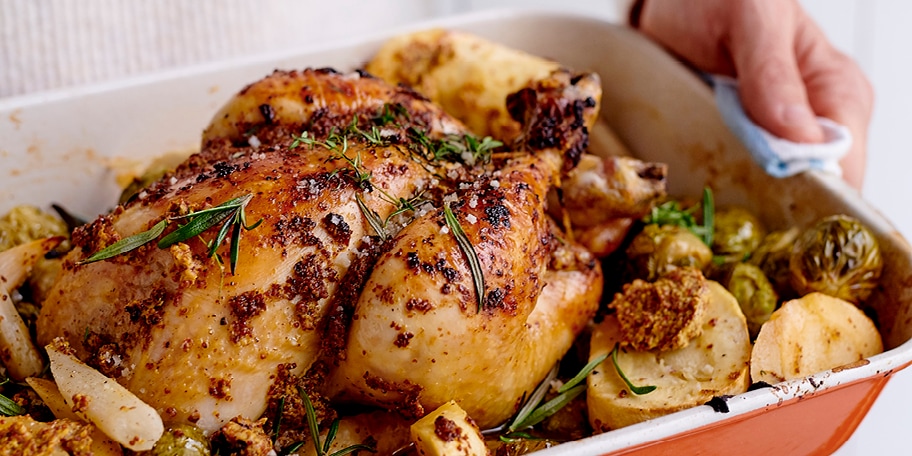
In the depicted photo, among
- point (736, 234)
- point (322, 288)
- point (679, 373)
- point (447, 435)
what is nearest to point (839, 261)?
point (736, 234)

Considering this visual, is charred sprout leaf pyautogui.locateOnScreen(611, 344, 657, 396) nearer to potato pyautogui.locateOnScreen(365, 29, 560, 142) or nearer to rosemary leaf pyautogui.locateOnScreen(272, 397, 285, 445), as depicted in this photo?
rosemary leaf pyautogui.locateOnScreen(272, 397, 285, 445)

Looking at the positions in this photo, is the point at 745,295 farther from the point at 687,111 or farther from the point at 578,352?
the point at 687,111

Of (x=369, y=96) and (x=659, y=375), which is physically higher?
(x=369, y=96)

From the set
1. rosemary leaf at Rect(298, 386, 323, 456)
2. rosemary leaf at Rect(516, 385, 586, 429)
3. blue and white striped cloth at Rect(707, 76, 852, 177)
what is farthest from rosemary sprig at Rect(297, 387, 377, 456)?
blue and white striped cloth at Rect(707, 76, 852, 177)

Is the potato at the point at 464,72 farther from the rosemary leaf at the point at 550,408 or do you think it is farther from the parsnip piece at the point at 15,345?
the parsnip piece at the point at 15,345

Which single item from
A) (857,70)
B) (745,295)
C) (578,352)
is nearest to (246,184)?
(578,352)

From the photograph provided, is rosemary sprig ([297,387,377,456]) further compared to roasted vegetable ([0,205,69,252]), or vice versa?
roasted vegetable ([0,205,69,252])
